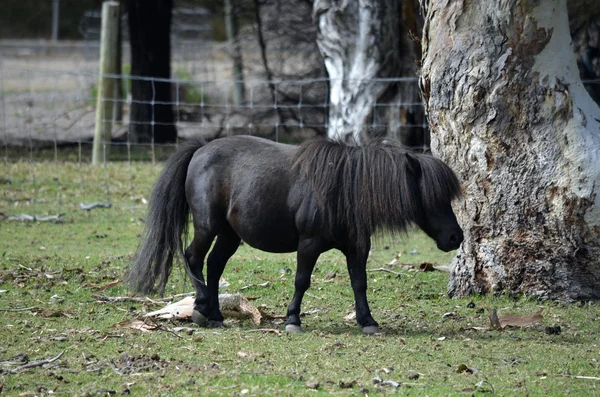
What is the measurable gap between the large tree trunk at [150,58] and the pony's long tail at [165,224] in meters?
11.2

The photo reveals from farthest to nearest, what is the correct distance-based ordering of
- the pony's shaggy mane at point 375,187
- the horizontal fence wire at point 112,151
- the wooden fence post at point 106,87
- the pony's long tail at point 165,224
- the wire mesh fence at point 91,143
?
1. the wooden fence post at point 106,87
2. the wire mesh fence at point 91,143
3. the horizontal fence wire at point 112,151
4. the pony's long tail at point 165,224
5. the pony's shaggy mane at point 375,187

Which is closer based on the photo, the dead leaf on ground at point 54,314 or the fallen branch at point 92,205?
the dead leaf on ground at point 54,314

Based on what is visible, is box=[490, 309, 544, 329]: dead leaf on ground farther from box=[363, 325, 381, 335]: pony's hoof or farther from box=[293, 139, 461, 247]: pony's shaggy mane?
box=[293, 139, 461, 247]: pony's shaggy mane

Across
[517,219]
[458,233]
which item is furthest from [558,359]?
[517,219]

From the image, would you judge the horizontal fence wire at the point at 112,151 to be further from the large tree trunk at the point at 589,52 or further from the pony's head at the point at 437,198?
the pony's head at the point at 437,198

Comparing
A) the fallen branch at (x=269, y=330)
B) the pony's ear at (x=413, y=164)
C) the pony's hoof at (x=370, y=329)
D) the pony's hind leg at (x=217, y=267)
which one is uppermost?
the pony's ear at (x=413, y=164)

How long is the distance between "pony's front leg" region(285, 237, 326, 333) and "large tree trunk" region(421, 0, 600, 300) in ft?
6.39

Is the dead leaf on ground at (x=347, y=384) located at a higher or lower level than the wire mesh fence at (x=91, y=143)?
lower

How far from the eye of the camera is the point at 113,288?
26.0 feet

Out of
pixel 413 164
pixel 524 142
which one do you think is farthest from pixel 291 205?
pixel 524 142

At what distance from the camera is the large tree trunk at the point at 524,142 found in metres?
7.26

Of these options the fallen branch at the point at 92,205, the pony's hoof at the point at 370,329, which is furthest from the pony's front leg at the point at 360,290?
the fallen branch at the point at 92,205

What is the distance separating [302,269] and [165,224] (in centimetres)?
121

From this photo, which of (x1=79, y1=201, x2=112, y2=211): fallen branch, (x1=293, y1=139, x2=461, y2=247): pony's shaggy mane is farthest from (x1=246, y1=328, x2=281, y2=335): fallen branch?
(x1=79, y1=201, x2=112, y2=211): fallen branch
